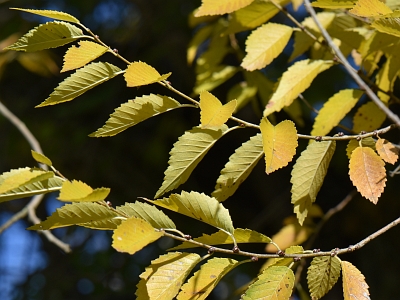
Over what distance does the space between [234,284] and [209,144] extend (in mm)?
1827

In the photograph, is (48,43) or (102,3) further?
(102,3)

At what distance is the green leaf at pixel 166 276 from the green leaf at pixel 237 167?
0.44ft

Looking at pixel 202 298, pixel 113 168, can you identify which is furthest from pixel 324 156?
pixel 113 168

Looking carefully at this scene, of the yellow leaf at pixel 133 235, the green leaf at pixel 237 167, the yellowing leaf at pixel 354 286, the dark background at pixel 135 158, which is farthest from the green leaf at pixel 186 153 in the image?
the dark background at pixel 135 158

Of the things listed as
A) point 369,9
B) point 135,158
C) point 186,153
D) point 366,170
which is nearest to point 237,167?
point 186,153

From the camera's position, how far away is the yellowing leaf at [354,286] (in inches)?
25.7

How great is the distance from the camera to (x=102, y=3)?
2.54m

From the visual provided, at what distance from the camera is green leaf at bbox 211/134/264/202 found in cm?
78

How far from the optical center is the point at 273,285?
2.13 feet

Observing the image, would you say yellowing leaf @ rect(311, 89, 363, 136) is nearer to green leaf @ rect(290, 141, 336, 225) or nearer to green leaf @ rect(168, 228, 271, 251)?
green leaf @ rect(290, 141, 336, 225)

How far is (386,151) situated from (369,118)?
0.25 metres

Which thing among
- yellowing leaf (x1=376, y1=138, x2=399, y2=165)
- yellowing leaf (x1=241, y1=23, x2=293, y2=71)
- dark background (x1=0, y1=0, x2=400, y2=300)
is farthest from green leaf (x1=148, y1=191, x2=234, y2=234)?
dark background (x1=0, y1=0, x2=400, y2=300)

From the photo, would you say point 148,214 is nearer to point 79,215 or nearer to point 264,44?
point 79,215

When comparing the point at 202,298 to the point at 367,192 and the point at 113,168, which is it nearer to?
the point at 367,192
